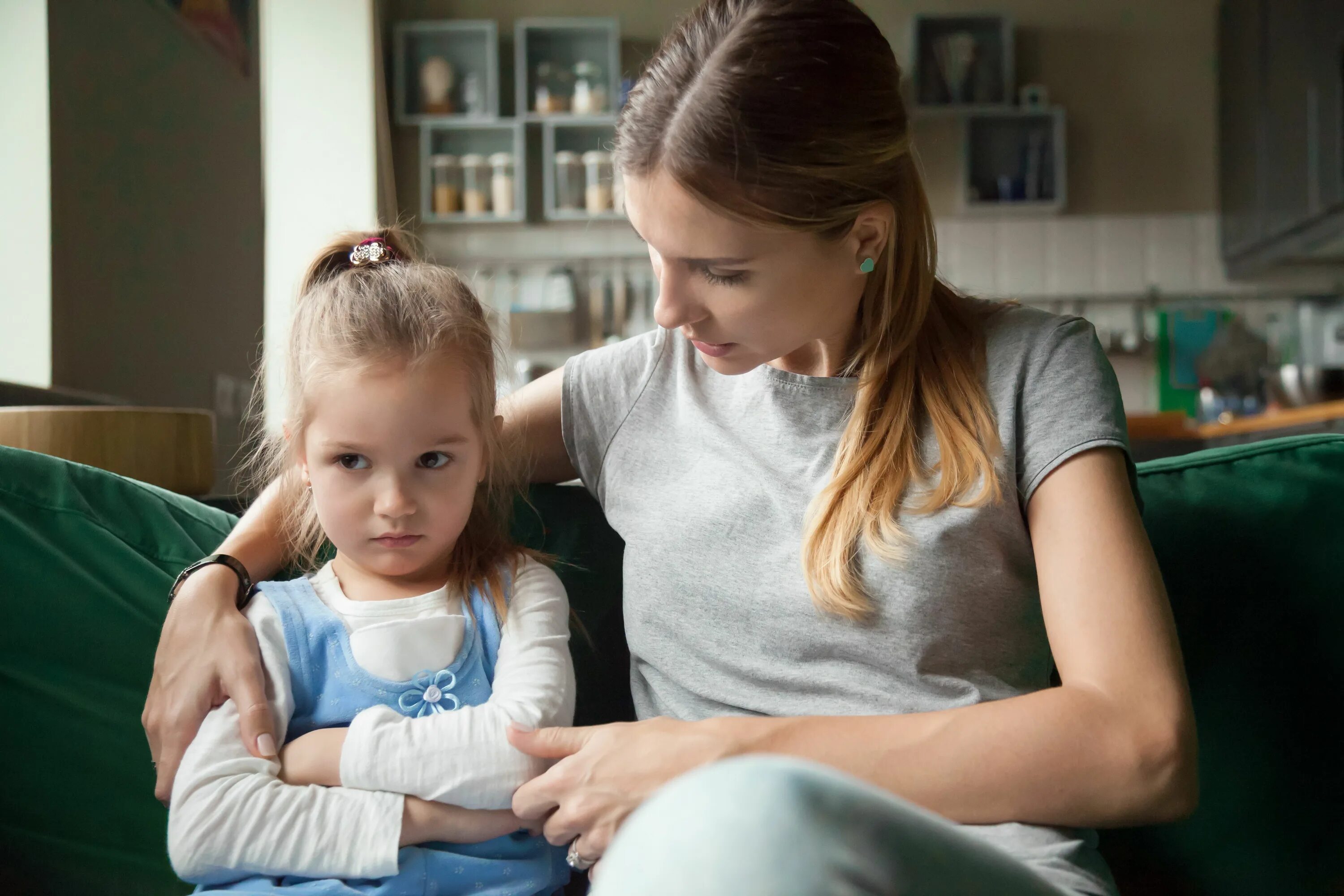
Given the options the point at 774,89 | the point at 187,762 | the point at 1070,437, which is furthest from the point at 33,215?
the point at 1070,437

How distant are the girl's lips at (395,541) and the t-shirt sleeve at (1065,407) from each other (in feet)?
1.80

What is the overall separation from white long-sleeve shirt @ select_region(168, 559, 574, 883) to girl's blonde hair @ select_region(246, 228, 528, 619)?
0.29ft

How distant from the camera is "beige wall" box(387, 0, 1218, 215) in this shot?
503 centimetres

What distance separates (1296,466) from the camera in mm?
1204

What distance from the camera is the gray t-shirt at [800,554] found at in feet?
3.07

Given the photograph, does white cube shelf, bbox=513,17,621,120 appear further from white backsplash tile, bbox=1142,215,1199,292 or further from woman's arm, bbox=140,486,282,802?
woman's arm, bbox=140,486,282,802

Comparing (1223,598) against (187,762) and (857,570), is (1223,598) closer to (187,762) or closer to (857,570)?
(857,570)

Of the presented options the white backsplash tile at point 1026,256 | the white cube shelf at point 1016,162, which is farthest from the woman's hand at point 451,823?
the white backsplash tile at point 1026,256

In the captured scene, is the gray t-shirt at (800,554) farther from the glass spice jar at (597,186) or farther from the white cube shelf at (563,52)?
the white cube shelf at (563,52)

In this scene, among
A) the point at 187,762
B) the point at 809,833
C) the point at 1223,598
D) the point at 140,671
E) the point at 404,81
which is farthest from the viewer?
the point at 404,81

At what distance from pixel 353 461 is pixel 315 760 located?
0.26 metres

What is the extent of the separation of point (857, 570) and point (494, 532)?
382 mm

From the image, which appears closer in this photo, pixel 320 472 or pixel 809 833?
pixel 809 833

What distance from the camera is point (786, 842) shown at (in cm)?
49
